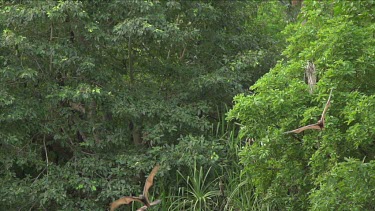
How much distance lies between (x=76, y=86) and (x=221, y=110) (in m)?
1.95

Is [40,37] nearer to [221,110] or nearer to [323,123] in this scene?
[221,110]

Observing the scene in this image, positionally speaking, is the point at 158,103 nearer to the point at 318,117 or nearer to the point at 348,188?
the point at 318,117

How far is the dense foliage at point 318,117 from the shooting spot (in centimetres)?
617

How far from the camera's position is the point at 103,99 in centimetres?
852

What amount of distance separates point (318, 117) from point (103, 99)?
2.85m

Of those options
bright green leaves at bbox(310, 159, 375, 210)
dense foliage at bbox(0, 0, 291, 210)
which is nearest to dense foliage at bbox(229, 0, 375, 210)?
bright green leaves at bbox(310, 159, 375, 210)

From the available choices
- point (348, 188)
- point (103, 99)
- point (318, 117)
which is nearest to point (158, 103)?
point (103, 99)

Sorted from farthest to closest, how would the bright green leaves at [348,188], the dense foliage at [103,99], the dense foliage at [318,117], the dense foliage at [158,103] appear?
1. the dense foliage at [103,99]
2. the dense foliage at [158,103]
3. the dense foliage at [318,117]
4. the bright green leaves at [348,188]

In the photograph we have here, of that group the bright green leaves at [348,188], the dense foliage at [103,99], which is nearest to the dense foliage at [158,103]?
the dense foliage at [103,99]

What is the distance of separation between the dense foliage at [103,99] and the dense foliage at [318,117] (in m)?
1.51

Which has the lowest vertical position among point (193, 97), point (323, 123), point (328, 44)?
point (193, 97)

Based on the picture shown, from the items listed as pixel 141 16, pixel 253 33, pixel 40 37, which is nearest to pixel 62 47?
Result: pixel 40 37

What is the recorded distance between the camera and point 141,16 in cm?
866

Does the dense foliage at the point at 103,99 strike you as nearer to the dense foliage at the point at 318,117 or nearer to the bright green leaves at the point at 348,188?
the dense foliage at the point at 318,117
